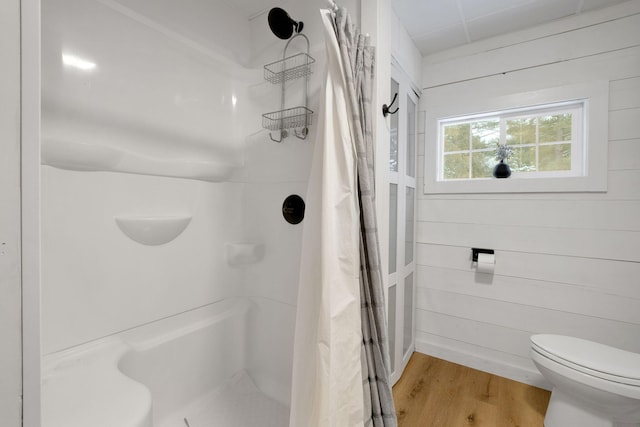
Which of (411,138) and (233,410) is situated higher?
(411,138)

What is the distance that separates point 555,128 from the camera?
5.99ft

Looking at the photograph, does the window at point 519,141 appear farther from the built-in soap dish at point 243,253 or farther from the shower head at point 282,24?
the built-in soap dish at point 243,253

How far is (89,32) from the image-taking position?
1112 mm

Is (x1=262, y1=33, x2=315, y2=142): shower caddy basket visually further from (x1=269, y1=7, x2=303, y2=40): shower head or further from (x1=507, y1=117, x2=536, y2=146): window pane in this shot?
(x1=507, y1=117, x2=536, y2=146): window pane

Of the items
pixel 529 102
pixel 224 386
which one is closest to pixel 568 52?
pixel 529 102

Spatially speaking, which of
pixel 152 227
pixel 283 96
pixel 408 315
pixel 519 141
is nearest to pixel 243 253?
pixel 152 227

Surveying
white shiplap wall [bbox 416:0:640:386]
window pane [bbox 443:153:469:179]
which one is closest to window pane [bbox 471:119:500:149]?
window pane [bbox 443:153:469:179]

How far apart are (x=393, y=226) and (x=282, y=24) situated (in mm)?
1285

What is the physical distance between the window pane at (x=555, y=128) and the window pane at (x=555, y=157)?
0.17 feet

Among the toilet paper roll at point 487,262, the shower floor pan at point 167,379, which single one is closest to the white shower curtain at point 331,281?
the shower floor pan at point 167,379

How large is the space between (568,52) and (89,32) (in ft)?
8.34

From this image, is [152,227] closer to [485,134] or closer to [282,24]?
[282,24]

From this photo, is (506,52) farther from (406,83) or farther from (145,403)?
(145,403)

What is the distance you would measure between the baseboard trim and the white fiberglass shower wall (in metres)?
1.24
